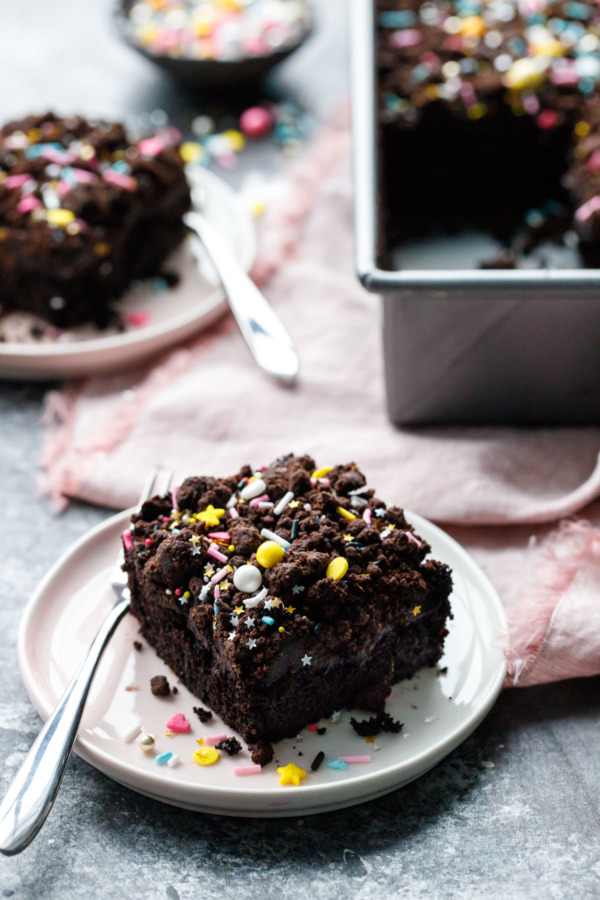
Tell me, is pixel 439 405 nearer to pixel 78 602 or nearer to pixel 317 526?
pixel 317 526

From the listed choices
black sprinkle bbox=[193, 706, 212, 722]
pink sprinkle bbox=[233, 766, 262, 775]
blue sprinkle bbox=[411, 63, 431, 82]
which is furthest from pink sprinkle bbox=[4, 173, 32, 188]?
pink sprinkle bbox=[233, 766, 262, 775]

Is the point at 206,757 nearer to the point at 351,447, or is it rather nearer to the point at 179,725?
the point at 179,725

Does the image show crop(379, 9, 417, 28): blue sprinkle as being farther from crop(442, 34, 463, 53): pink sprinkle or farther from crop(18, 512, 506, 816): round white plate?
crop(18, 512, 506, 816): round white plate

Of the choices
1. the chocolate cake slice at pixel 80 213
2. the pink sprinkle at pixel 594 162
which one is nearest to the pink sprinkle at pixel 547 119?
the pink sprinkle at pixel 594 162

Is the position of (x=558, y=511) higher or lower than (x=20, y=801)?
lower

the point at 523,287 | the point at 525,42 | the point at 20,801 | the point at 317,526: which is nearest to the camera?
the point at 20,801

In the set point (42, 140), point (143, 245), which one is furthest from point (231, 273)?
point (42, 140)

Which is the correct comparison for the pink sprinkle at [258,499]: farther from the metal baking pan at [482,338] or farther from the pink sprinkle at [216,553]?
the metal baking pan at [482,338]
